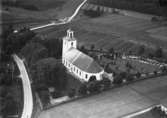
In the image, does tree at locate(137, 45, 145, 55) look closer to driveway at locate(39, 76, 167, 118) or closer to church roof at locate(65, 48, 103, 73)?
driveway at locate(39, 76, 167, 118)

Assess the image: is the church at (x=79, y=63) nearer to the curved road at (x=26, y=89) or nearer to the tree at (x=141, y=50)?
the curved road at (x=26, y=89)

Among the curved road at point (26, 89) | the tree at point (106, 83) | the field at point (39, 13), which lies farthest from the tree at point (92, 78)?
the field at point (39, 13)

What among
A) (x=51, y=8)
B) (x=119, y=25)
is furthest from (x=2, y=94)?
(x=51, y=8)

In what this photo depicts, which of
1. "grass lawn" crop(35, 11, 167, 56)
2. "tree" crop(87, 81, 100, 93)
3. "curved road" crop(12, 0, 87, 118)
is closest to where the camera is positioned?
"curved road" crop(12, 0, 87, 118)

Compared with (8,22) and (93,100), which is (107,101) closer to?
(93,100)

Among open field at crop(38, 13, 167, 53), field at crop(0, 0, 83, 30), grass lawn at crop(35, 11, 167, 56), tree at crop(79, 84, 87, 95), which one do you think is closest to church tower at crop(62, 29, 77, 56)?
tree at crop(79, 84, 87, 95)

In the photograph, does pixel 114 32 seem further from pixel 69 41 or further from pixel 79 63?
pixel 79 63
